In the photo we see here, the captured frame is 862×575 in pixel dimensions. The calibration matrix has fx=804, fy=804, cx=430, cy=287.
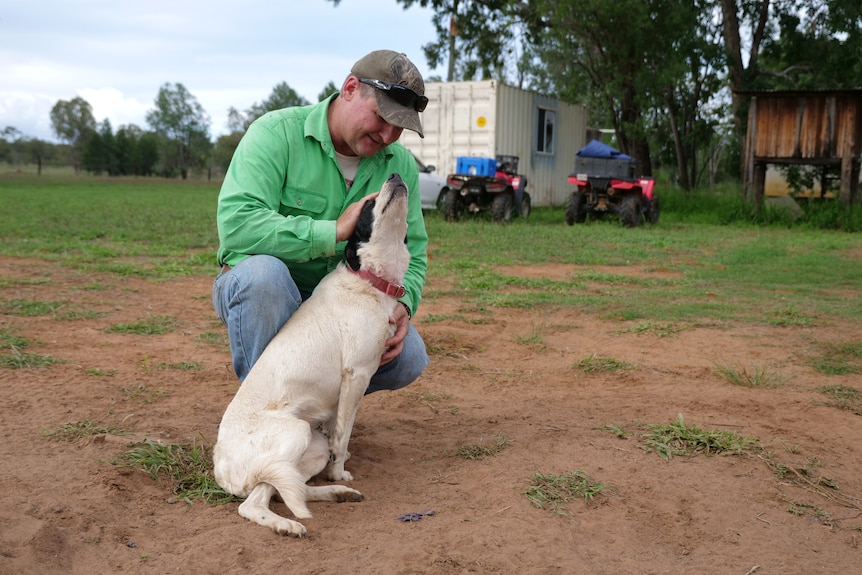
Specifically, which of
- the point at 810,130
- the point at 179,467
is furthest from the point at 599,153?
the point at 179,467

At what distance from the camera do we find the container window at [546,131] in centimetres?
2180

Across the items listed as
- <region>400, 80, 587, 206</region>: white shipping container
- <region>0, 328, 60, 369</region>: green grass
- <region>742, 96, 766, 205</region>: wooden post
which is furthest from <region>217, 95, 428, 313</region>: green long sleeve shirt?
<region>400, 80, 587, 206</region>: white shipping container

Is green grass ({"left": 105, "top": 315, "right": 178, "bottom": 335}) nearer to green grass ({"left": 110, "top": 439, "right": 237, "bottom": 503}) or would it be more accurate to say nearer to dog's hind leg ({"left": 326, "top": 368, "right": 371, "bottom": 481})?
green grass ({"left": 110, "top": 439, "right": 237, "bottom": 503})

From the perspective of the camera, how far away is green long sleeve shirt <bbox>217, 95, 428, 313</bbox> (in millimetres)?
3182

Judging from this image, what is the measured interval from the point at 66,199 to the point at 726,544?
21.8m

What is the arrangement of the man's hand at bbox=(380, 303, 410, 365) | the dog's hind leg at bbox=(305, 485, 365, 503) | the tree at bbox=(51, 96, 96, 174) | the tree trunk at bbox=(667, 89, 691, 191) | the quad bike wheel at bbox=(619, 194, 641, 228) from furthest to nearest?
the tree at bbox=(51, 96, 96, 174) < the tree trunk at bbox=(667, 89, 691, 191) < the quad bike wheel at bbox=(619, 194, 641, 228) < the man's hand at bbox=(380, 303, 410, 365) < the dog's hind leg at bbox=(305, 485, 365, 503)

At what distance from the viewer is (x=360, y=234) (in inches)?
127

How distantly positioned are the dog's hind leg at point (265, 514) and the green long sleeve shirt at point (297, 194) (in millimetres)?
920

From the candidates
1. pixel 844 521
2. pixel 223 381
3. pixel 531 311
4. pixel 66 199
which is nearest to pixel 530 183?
pixel 66 199

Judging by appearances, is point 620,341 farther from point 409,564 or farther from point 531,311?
point 409,564

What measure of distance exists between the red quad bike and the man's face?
1307 cm

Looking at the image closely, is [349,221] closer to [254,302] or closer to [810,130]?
[254,302]

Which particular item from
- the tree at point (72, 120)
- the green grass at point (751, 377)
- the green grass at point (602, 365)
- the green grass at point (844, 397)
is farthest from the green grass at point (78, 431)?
the tree at point (72, 120)

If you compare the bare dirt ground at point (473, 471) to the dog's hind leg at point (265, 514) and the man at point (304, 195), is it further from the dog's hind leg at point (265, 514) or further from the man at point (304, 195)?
the man at point (304, 195)
